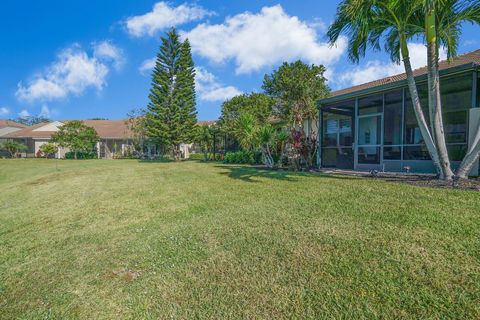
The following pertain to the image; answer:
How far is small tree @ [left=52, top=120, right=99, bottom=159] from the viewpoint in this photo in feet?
91.7

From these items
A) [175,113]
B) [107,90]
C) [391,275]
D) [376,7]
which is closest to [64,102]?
[107,90]

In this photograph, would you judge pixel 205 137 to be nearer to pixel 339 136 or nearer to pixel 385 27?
pixel 339 136

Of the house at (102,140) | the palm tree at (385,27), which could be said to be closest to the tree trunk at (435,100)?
the palm tree at (385,27)

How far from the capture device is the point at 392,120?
10.8 metres

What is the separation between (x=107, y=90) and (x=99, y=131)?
10019mm

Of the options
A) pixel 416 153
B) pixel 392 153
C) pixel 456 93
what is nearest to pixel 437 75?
pixel 456 93

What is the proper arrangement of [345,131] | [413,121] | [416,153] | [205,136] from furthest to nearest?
[205,136]
[345,131]
[413,121]
[416,153]

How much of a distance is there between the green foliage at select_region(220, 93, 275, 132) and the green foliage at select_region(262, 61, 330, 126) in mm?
1930

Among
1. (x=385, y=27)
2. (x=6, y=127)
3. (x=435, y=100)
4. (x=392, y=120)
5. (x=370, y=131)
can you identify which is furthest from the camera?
(x=6, y=127)

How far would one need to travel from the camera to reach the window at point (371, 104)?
10.7m

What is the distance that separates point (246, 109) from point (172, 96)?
950 cm

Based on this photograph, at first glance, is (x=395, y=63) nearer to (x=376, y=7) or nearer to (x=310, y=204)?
(x=376, y=7)

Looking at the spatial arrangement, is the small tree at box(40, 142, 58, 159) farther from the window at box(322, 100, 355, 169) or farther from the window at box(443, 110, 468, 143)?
the window at box(443, 110, 468, 143)

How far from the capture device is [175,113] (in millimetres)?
24672
